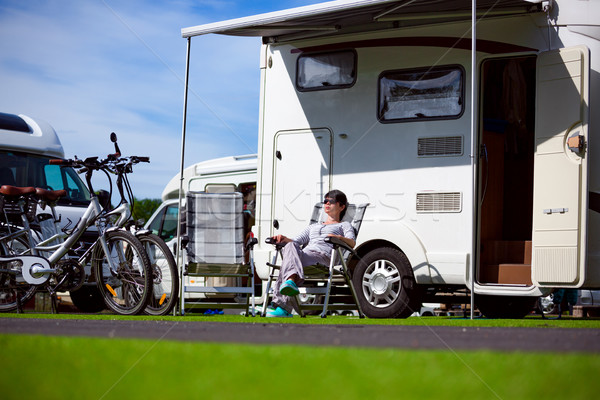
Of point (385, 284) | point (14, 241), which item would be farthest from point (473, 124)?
point (14, 241)

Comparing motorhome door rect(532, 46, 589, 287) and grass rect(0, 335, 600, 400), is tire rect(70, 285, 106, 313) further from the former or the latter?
grass rect(0, 335, 600, 400)

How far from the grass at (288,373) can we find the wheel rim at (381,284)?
4064 mm

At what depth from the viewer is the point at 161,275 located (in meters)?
6.31

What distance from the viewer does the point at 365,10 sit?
6.77m

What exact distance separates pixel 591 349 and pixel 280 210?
5.05 m

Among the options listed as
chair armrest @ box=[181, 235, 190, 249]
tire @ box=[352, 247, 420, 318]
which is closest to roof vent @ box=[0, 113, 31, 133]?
chair armrest @ box=[181, 235, 190, 249]

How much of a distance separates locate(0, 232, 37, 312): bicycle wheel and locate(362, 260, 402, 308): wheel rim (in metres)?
2.95

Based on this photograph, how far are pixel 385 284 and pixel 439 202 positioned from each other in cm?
87

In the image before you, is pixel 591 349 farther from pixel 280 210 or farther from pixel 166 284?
pixel 280 210

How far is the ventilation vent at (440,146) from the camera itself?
6660 mm

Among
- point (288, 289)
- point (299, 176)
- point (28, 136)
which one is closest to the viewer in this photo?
point (288, 289)

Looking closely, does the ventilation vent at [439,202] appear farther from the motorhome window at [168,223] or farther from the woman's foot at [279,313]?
the motorhome window at [168,223]

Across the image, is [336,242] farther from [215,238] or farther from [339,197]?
[215,238]

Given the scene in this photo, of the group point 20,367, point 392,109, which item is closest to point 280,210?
point 392,109
